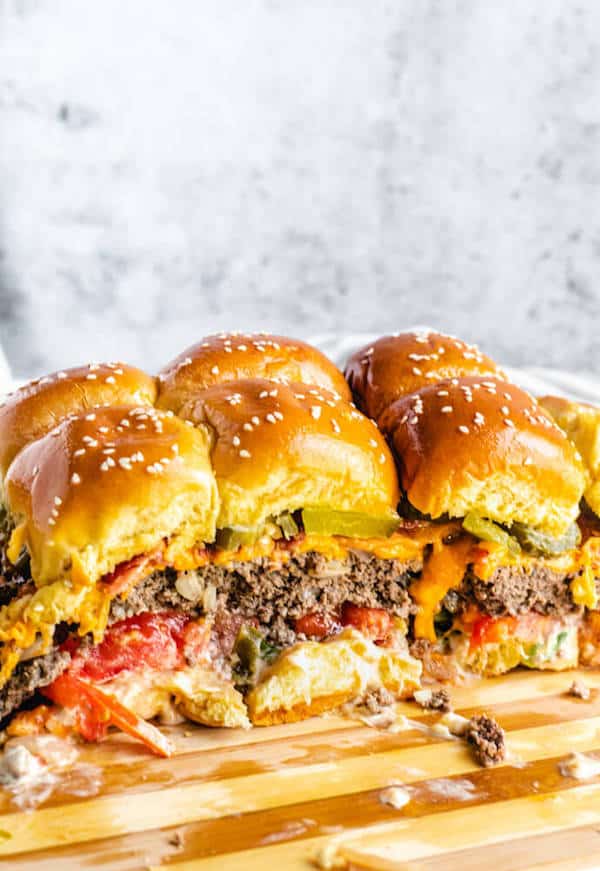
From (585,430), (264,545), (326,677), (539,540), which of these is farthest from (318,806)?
(585,430)

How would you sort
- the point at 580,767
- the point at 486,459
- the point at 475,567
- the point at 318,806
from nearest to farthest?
the point at 318,806 < the point at 580,767 < the point at 486,459 < the point at 475,567

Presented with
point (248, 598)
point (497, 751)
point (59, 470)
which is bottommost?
point (497, 751)

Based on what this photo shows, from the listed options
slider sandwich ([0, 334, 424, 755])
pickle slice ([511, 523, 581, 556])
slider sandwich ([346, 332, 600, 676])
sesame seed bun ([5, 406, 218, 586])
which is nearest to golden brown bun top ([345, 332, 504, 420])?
slider sandwich ([346, 332, 600, 676])

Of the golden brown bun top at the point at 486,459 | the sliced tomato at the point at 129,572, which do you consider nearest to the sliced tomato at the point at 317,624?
the golden brown bun top at the point at 486,459

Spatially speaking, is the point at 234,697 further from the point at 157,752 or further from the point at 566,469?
the point at 566,469

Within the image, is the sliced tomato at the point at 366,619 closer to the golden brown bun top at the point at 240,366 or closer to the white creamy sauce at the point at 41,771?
the golden brown bun top at the point at 240,366

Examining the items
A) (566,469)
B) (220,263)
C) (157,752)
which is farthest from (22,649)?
(220,263)

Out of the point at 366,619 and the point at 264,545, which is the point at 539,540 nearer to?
the point at 366,619
